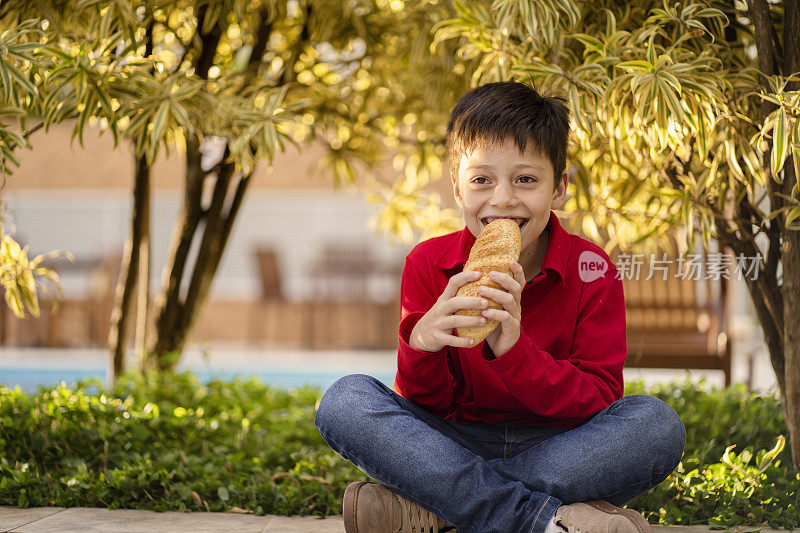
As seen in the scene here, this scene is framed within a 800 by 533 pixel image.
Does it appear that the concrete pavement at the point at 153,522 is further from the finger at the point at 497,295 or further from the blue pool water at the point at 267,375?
the blue pool water at the point at 267,375

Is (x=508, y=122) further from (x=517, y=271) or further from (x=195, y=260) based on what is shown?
(x=195, y=260)

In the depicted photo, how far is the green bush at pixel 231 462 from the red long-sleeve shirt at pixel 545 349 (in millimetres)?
437

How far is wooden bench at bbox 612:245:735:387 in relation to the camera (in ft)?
10.2

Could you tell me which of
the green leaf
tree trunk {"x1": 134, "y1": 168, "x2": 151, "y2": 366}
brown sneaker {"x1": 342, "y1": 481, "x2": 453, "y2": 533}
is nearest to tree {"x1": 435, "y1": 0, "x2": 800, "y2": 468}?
the green leaf

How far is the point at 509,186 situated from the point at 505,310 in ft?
0.81

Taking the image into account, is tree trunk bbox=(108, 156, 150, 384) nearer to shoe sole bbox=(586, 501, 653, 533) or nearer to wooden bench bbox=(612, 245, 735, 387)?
wooden bench bbox=(612, 245, 735, 387)

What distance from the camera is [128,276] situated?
115 inches

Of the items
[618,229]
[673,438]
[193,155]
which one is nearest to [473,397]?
[673,438]

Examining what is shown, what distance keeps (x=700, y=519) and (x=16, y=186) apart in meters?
10.2

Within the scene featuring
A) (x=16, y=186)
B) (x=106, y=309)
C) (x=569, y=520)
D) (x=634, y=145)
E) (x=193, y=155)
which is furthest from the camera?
(x=16, y=186)

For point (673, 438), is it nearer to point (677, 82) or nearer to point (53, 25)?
point (677, 82)

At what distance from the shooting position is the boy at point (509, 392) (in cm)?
126

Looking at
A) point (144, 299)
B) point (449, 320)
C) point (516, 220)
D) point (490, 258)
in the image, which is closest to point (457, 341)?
point (449, 320)

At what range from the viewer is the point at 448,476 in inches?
49.6
